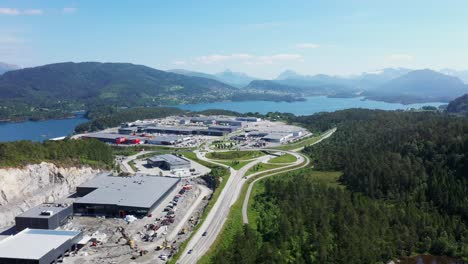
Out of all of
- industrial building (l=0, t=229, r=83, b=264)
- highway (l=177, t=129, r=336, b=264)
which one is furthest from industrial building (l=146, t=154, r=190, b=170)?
industrial building (l=0, t=229, r=83, b=264)

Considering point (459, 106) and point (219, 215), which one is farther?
point (459, 106)

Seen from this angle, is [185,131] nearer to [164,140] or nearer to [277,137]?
[164,140]

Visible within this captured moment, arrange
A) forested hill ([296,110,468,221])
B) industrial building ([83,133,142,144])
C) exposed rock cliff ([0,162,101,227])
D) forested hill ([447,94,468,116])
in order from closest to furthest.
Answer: exposed rock cliff ([0,162,101,227]) → forested hill ([296,110,468,221]) → industrial building ([83,133,142,144]) → forested hill ([447,94,468,116])

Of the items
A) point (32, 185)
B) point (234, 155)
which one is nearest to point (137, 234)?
point (32, 185)

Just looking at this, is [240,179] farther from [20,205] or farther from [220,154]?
[20,205]

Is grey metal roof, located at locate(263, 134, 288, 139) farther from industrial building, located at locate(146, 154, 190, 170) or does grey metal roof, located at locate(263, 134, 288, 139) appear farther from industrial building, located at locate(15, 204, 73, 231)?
industrial building, located at locate(15, 204, 73, 231)

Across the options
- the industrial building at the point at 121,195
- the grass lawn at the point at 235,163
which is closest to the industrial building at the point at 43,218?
the industrial building at the point at 121,195
